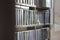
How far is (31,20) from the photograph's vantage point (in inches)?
49.0

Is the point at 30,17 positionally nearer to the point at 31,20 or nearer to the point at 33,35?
the point at 31,20

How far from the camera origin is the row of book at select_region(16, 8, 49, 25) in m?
1.06

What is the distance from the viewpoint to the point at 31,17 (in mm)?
1236

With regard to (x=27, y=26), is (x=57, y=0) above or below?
above

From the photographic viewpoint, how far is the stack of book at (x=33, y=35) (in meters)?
1.08
